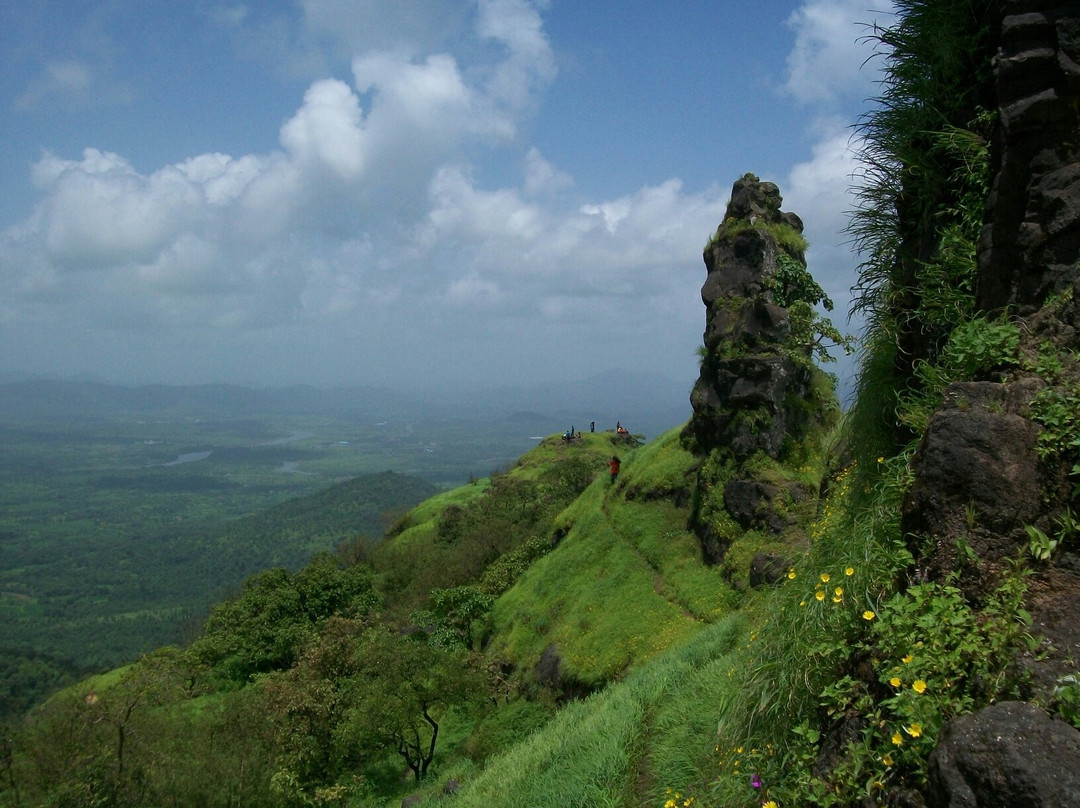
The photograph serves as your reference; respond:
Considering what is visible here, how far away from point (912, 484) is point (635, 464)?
3301cm

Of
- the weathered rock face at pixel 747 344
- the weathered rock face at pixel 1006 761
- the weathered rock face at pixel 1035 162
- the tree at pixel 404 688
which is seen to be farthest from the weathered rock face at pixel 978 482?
the tree at pixel 404 688

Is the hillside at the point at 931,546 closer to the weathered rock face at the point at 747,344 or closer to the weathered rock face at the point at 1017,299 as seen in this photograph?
the weathered rock face at the point at 1017,299

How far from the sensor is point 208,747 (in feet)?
74.8

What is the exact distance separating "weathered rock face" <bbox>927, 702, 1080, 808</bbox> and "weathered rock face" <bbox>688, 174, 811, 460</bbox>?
24170 millimetres

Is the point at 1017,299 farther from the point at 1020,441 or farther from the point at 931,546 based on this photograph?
the point at 931,546

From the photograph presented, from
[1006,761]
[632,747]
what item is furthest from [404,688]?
[1006,761]

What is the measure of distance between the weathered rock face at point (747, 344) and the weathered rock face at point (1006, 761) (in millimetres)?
24170

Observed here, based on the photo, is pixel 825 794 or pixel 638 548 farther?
pixel 638 548

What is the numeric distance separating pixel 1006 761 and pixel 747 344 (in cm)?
2592

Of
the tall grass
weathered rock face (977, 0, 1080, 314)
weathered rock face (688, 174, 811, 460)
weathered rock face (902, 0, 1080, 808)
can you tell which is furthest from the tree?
weathered rock face (977, 0, 1080, 314)

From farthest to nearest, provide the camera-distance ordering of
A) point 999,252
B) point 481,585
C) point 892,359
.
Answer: point 481,585 < point 892,359 < point 999,252

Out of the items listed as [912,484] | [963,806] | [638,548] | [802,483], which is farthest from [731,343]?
[963,806]

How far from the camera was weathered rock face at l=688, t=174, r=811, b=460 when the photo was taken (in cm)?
2755

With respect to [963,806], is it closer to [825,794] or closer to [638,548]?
[825,794]
